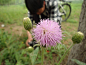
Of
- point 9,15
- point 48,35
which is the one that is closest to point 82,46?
point 48,35

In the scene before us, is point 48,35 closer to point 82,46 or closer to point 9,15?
point 82,46

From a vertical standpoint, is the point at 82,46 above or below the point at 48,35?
below

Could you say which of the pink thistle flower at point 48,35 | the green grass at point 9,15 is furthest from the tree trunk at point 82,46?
the green grass at point 9,15

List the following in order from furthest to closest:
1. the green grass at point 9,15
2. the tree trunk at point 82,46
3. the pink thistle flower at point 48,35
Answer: the green grass at point 9,15
the tree trunk at point 82,46
the pink thistle flower at point 48,35

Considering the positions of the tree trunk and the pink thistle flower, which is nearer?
the pink thistle flower

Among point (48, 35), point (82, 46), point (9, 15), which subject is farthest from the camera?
point (9, 15)

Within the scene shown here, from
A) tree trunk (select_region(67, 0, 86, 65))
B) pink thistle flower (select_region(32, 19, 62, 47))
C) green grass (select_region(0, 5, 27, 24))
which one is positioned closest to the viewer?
pink thistle flower (select_region(32, 19, 62, 47))

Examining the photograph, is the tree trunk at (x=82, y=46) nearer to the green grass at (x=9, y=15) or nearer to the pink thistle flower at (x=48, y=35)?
the pink thistle flower at (x=48, y=35)

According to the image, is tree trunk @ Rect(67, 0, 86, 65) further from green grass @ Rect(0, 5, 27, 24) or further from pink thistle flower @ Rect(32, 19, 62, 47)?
green grass @ Rect(0, 5, 27, 24)

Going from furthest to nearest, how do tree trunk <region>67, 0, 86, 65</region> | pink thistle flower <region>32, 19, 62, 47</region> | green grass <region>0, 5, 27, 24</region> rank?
green grass <region>0, 5, 27, 24</region>, tree trunk <region>67, 0, 86, 65</region>, pink thistle flower <region>32, 19, 62, 47</region>

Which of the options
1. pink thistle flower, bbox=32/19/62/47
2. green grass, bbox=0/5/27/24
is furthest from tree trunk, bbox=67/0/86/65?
green grass, bbox=0/5/27/24

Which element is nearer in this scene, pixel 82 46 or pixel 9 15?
pixel 82 46

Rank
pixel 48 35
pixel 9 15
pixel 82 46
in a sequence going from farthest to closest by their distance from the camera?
pixel 9 15, pixel 82 46, pixel 48 35

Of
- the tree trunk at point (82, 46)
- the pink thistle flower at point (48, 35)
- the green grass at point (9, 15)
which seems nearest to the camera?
the pink thistle flower at point (48, 35)
